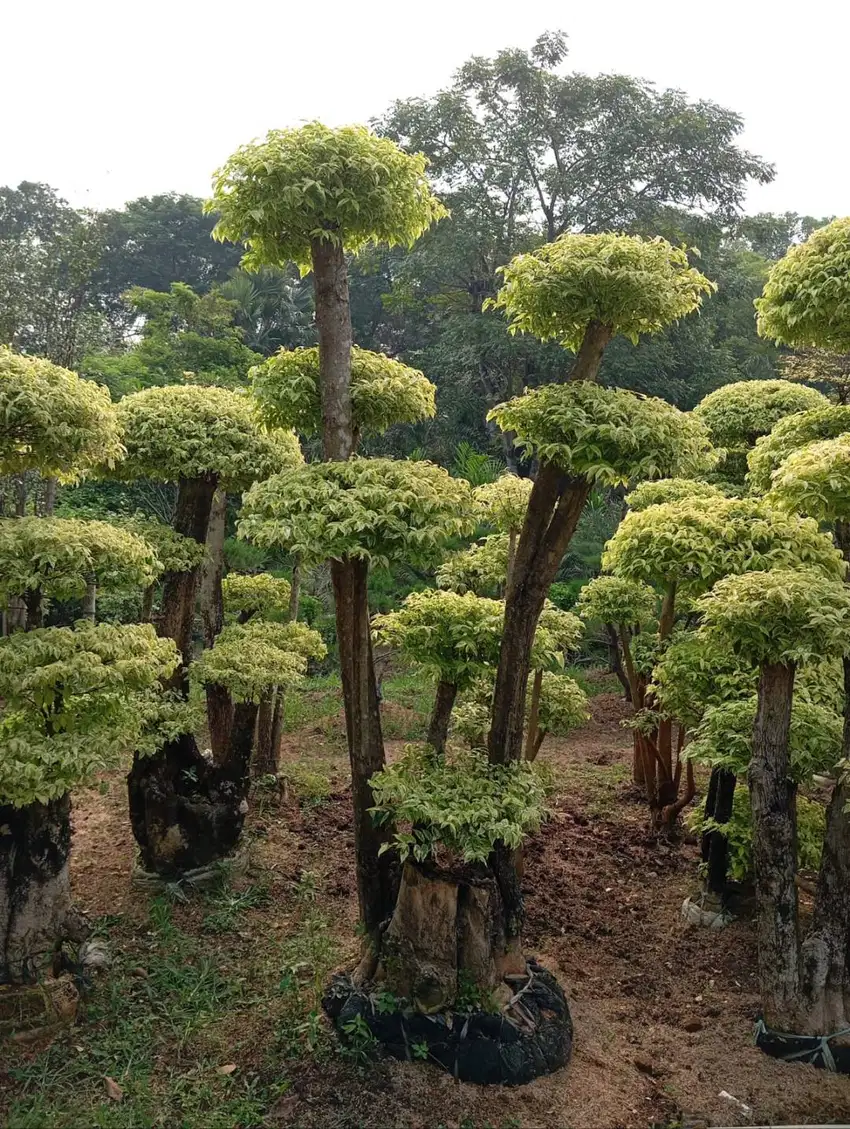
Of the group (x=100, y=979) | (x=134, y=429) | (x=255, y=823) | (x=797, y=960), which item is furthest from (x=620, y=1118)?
(x=134, y=429)

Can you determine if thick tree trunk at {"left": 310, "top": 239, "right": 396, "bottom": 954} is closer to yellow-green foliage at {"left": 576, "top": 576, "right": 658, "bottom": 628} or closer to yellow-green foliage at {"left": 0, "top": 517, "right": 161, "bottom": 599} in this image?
yellow-green foliage at {"left": 0, "top": 517, "right": 161, "bottom": 599}

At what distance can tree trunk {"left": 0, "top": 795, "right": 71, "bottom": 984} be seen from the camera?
14.1ft

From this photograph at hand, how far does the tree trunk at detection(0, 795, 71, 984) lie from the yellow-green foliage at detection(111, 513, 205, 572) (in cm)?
165

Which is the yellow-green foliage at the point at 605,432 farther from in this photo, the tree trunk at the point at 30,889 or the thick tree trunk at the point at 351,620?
the tree trunk at the point at 30,889

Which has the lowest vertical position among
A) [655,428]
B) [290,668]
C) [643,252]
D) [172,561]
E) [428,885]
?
[428,885]

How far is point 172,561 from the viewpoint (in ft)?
17.8

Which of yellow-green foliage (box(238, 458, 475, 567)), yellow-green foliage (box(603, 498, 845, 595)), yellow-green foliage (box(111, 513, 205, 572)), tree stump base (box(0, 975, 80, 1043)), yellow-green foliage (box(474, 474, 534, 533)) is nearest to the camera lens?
yellow-green foliage (box(238, 458, 475, 567))

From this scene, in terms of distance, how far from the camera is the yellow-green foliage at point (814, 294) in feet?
13.9

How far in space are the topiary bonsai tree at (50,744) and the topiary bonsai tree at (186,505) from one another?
127 cm

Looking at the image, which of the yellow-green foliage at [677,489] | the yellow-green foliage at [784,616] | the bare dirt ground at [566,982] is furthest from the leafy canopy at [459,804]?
the yellow-green foliage at [677,489]

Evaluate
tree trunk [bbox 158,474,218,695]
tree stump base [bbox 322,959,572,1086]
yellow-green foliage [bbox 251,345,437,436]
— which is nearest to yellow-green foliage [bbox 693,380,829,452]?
yellow-green foliage [bbox 251,345,437,436]

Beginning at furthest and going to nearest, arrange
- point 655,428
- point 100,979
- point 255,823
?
point 255,823 → point 100,979 → point 655,428

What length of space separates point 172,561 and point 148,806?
5.79 ft

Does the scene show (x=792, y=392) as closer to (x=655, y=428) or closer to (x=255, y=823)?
(x=655, y=428)
